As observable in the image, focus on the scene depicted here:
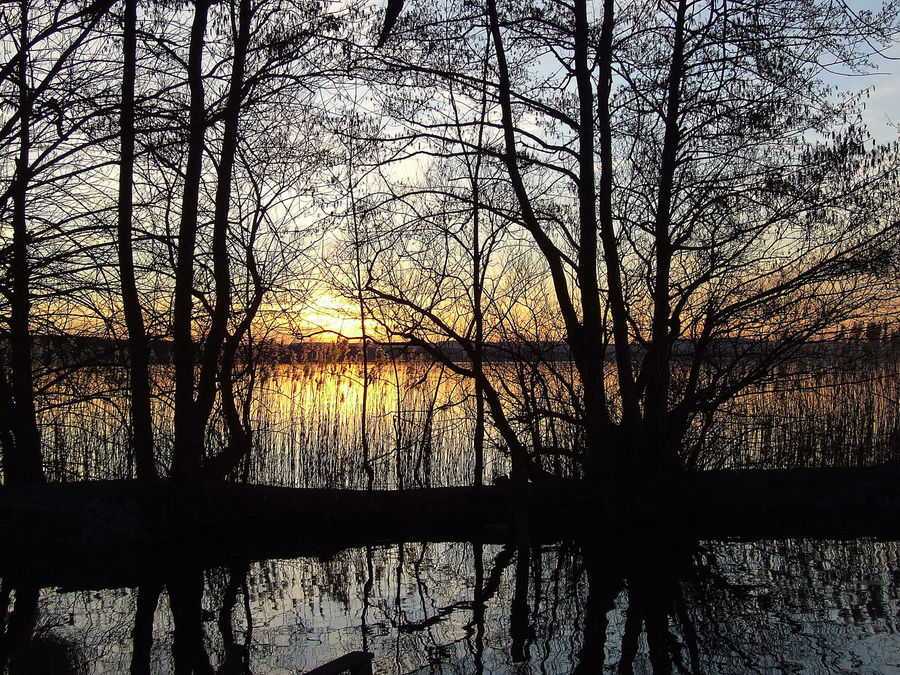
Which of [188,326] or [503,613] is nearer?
[503,613]

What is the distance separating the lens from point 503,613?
5.36 m

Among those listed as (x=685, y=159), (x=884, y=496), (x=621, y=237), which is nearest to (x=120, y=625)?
(x=621, y=237)

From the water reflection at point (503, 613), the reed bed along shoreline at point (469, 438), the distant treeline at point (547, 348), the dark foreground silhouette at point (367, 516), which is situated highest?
the distant treeline at point (547, 348)

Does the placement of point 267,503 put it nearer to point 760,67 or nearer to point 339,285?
point 339,285

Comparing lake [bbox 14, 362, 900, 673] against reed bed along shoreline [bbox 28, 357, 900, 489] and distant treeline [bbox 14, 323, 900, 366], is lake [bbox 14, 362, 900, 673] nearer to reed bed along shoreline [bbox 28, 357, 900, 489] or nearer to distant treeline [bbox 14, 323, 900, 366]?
reed bed along shoreline [bbox 28, 357, 900, 489]

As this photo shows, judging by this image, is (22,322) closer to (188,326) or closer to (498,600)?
(188,326)

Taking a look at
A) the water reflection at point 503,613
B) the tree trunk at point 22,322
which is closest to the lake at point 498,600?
the water reflection at point 503,613

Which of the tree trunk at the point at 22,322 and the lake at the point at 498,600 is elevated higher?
the tree trunk at the point at 22,322

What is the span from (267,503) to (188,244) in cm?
255

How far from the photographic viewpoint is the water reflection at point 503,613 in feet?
15.0

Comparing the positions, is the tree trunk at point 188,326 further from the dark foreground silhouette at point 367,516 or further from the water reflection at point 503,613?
the water reflection at point 503,613

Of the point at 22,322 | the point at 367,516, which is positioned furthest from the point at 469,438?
the point at 22,322

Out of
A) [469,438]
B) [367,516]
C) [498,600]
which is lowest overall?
[498,600]

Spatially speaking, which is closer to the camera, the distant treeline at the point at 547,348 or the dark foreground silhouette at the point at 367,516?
the dark foreground silhouette at the point at 367,516
